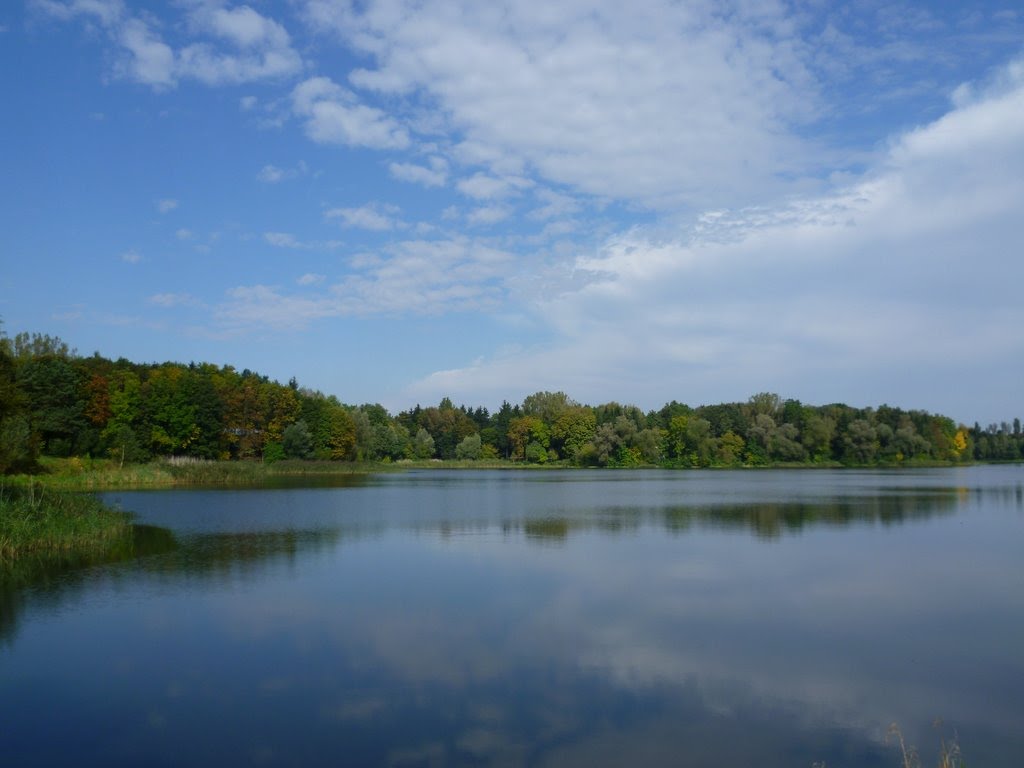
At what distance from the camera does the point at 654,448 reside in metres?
76.8

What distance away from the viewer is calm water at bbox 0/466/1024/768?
621 cm

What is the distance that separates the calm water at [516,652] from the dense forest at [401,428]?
527 inches

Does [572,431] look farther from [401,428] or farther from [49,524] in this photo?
[49,524]

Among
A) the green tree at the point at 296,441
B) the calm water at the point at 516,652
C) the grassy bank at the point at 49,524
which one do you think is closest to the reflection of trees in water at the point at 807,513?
the calm water at the point at 516,652

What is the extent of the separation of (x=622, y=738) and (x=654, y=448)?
7192cm

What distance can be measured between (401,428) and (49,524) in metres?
71.6

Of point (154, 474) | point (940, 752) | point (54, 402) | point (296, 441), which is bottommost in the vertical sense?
point (940, 752)

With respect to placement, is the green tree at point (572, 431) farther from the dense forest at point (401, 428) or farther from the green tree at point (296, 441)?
the green tree at point (296, 441)

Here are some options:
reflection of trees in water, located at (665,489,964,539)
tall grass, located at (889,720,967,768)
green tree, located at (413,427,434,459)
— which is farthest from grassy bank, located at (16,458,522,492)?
green tree, located at (413,427,434,459)

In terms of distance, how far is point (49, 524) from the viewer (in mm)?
15773

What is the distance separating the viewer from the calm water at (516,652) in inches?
245

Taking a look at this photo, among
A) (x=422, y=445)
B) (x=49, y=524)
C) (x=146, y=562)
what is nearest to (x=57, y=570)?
(x=146, y=562)

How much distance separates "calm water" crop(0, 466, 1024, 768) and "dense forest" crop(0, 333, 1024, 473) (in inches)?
527

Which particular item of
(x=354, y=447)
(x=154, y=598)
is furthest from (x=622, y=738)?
(x=354, y=447)
